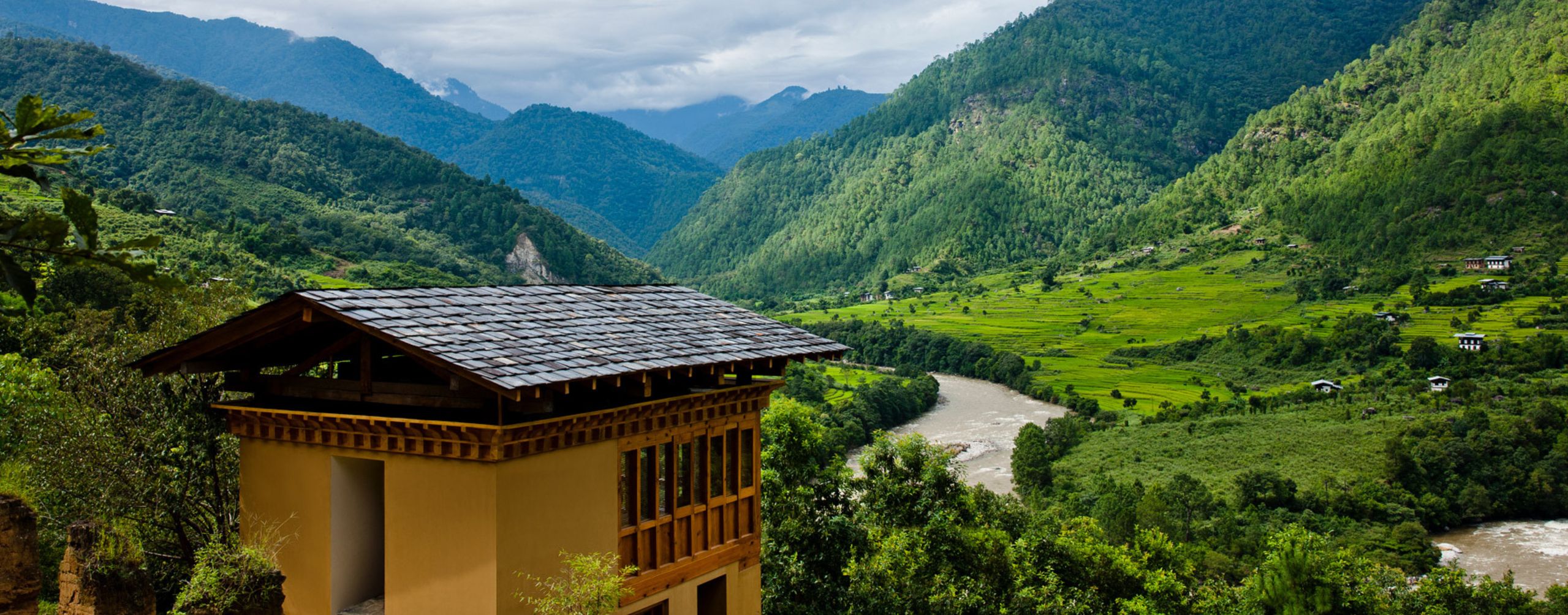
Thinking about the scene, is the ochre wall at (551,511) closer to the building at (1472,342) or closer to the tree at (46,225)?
the tree at (46,225)

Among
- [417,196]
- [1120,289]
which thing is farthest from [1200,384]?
[417,196]

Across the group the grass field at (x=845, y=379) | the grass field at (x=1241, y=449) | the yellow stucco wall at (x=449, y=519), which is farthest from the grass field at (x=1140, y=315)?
the yellow stucco wall at (x=449, y=519)

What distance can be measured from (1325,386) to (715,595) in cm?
6547

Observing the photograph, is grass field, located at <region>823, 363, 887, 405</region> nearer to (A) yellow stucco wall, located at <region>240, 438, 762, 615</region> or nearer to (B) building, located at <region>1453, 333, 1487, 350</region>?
(B) building, located at <region>1453, 333, 1487, 350</region>

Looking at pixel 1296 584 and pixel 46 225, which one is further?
pixel 1296 584

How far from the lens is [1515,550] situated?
142 ft

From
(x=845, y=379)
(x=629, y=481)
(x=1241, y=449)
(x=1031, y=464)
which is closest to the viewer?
(x=629, y=481)

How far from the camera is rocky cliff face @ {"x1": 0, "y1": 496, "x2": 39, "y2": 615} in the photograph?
7141 millimetres

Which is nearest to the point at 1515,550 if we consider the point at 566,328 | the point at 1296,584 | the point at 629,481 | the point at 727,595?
the point at 1296,584

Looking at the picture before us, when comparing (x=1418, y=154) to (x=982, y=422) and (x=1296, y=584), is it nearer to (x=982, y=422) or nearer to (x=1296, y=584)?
(x=982, y=422)

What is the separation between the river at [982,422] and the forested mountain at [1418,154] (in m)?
45.4

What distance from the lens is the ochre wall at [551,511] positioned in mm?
7969

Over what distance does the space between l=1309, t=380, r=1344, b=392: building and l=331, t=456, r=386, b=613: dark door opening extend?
220 ft

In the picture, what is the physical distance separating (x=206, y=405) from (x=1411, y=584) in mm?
38740
